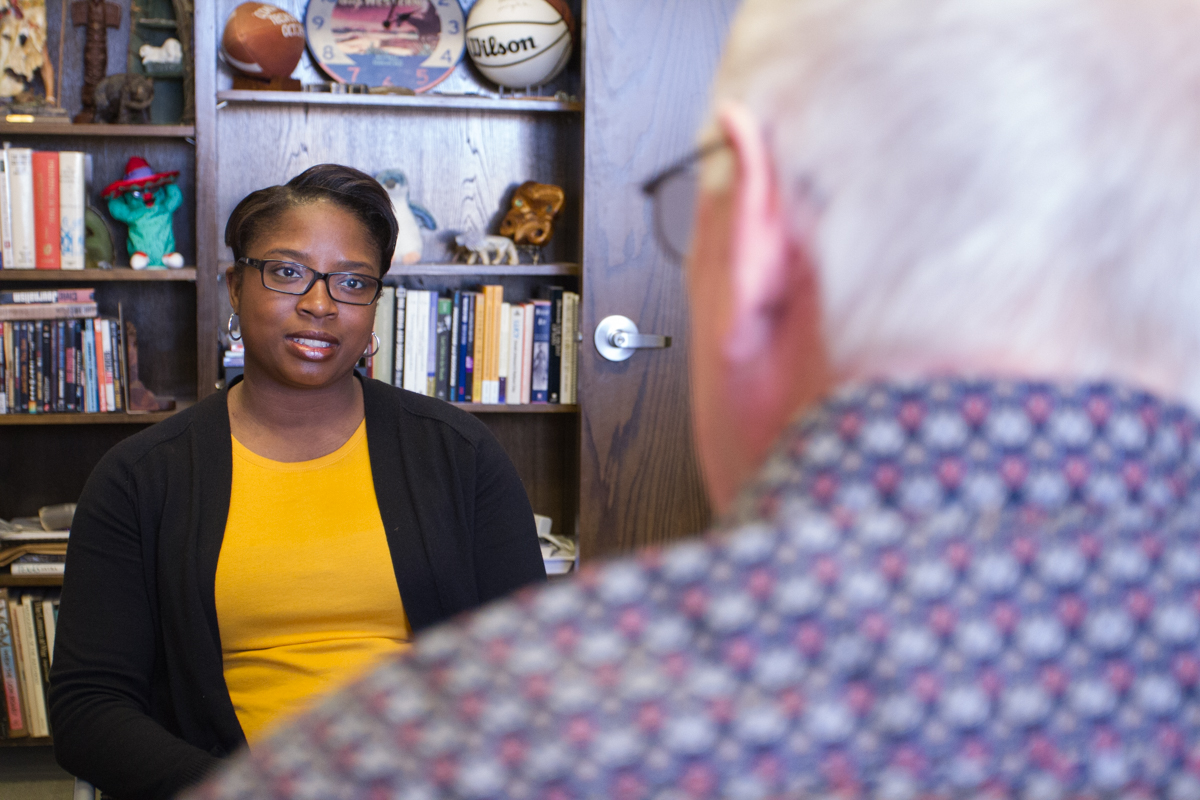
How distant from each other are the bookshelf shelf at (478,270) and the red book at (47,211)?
795 mm

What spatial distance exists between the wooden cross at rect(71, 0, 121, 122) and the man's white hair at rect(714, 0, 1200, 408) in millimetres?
2548

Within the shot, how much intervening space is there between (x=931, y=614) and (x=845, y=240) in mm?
163

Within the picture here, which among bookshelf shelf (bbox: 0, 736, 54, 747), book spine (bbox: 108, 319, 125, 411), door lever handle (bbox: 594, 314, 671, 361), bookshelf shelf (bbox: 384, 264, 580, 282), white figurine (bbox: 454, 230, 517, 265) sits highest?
white figurine (bbox: 454, 230, 517, 265)

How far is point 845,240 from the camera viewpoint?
0.43 metres

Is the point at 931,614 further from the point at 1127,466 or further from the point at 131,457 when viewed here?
the point at 131,457

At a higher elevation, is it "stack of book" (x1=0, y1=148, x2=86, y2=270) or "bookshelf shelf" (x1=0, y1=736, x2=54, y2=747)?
"stack of book" (x1=0, y1=148, x2=86, y2=270)

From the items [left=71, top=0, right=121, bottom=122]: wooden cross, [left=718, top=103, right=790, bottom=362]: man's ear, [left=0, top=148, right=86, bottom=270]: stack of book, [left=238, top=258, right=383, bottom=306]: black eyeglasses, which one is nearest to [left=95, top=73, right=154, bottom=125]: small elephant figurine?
[left=71, top=0, right=121, bottom=122]: wooden cross

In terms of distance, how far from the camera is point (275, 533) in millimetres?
1499

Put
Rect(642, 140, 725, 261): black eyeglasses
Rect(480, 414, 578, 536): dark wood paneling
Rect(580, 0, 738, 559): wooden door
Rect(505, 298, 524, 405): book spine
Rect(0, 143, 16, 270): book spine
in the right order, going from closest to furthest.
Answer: Rect(642, 140, 725, 261): black eyeglasses → Rect(0, 143, 16, 270): book spine → Rect(580, 0, 738, 559): wooden door → Rect(505, 298, 524, 405): book spine → Rect(480, 414, 578, 536): dark wood paneling

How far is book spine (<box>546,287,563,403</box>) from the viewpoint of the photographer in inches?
101

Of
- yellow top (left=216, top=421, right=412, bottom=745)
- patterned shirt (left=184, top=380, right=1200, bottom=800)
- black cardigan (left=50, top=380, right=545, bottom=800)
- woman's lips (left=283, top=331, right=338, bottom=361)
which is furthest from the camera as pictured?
woman's lips (left=283, top=331, right=338, bottom=361)

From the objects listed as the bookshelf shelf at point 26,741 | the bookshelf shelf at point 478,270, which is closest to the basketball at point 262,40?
the bookshelf shelf at point 478,270

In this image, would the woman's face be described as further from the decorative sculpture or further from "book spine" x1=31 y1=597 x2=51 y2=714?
"book spine" x1=31 y1=597 x2=51 y2=714

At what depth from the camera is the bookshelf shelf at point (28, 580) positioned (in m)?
2.40
